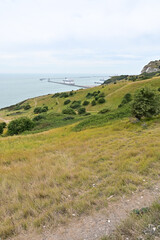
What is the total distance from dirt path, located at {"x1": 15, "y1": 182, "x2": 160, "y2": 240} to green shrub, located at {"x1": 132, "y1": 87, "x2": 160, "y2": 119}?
11.7 metres

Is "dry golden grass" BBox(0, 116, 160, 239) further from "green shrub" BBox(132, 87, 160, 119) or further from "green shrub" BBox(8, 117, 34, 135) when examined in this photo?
"green shrub" BBox(8, 117, 34, 135)

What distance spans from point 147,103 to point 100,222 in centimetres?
1360

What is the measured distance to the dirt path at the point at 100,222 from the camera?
3062mm

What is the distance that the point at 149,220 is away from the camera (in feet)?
9.43

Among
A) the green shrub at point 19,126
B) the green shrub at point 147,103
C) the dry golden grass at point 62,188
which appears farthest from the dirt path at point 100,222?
the green shrub at point 19,126

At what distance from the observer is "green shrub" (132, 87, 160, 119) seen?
47.0 ft

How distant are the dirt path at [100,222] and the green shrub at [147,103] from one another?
1172cm

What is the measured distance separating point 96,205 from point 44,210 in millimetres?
1448

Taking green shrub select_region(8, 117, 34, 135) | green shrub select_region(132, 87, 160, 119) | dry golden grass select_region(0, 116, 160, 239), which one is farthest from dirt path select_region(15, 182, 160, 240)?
green shrub select_region(8, 117, 34, 135)

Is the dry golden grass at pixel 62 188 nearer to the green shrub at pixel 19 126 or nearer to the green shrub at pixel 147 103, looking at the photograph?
the green shrub at pixel 147 103

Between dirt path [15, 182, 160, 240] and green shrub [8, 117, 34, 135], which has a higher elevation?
dirt path [15, 182, 160, 240]

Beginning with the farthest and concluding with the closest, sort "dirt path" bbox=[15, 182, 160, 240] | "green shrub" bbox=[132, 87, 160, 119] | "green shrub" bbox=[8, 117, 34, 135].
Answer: "green shrub" bbox=[8, 117, 34, 135]
"green shrub" bbox=[132, 87, 160, 119]
"dirt path" bbox=[15, 182, 160, 240]

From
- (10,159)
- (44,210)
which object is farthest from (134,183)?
(10,159)

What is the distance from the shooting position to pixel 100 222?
10.8 feet
